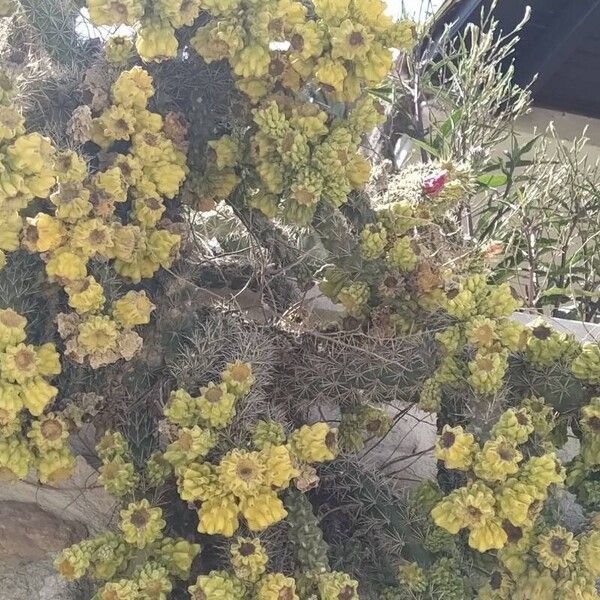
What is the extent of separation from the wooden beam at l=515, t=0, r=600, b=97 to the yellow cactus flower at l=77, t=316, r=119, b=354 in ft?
6.88

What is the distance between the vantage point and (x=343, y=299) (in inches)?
46.9

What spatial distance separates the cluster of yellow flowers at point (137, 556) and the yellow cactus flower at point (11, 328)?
0.24 m

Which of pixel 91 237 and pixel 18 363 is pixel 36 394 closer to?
pixel 18 363

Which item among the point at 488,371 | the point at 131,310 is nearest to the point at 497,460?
the point at 488,371

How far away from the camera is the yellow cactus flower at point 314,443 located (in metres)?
0.99

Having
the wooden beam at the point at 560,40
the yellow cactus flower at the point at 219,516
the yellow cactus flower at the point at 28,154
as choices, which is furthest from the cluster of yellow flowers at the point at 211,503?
the wooden beam at the point at 560,40

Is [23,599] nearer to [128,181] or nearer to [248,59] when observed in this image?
[128,181]

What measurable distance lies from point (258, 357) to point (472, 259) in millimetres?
392

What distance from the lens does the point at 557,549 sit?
97cm

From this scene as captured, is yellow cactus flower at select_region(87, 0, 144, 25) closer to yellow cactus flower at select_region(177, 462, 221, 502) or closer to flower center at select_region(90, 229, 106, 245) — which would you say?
flower center at select_region(90, 229, 106, 245)

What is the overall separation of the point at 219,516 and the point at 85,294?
306mm

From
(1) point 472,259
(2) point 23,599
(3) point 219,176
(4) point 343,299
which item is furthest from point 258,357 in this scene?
(2) point 23,599

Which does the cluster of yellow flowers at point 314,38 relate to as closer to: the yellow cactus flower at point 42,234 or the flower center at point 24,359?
the yellow cactus flower at point 42,234

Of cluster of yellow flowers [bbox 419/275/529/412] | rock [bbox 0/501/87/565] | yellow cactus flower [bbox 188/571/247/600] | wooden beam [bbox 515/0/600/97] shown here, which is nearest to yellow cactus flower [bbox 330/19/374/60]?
cluster of yellow flowers [bbox 419/275/529/412]
